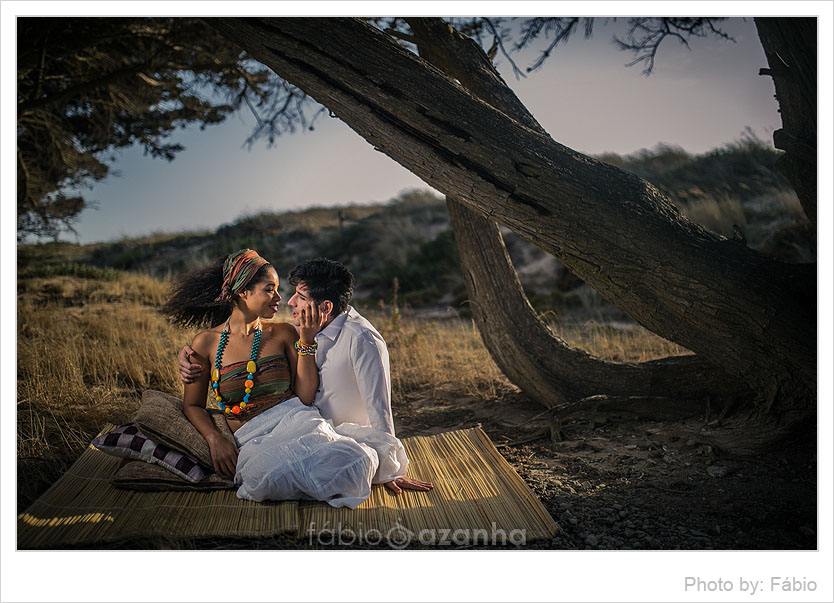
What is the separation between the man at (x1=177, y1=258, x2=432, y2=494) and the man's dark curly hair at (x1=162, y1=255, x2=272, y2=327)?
0.74 ft

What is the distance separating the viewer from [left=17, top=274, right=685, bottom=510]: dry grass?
3.54 metres

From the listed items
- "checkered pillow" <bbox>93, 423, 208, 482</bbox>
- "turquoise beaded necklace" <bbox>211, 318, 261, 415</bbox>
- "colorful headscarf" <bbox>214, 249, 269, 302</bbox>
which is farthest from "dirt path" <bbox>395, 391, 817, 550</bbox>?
"colorful headscarf" <bbox>214, 249, 269, 302</bbox>

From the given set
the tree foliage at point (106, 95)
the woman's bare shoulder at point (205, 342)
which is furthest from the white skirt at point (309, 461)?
the tree foliage at point (106, 95)

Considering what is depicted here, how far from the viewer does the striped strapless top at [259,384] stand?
2795mm

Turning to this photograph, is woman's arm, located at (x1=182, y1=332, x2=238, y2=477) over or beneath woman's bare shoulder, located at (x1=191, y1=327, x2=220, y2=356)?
beneath

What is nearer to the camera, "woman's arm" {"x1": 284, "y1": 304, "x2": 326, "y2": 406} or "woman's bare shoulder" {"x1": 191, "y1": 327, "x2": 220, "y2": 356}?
"woman's arm" {"x1": 284, "y1": 304, "x2": 326, "y2": 406}

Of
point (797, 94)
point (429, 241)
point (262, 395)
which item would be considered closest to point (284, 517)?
point (262, 395)

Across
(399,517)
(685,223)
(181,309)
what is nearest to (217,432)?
(181,309)

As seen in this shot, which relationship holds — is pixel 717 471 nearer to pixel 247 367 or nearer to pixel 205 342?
pixel 247 367

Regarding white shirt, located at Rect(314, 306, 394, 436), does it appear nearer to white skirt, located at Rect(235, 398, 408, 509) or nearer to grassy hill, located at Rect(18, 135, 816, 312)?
white skirt, located at Rect(235, 398, 408, 509)

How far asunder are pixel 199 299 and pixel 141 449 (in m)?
0.74

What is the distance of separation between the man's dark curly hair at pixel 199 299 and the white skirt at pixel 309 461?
63 centimetres
